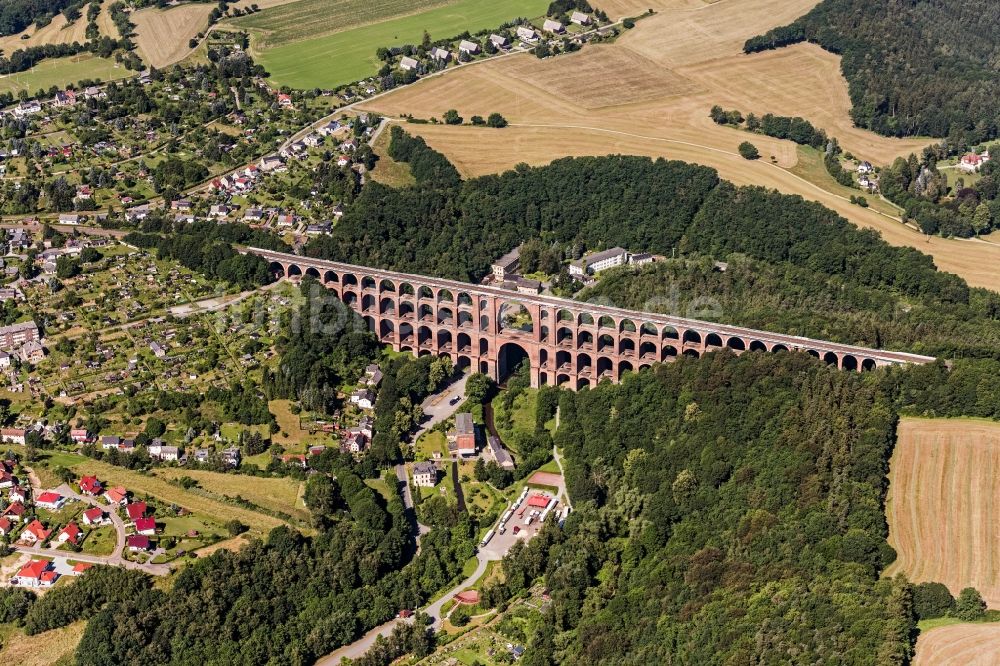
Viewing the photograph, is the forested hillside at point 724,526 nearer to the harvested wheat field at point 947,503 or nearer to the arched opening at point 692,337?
the harvested wheat field at point 947,503

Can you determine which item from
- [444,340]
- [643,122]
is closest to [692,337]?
[444,340]

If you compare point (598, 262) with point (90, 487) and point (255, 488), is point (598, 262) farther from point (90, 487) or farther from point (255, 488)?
point (90, 487)

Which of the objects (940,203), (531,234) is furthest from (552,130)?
(940,203)

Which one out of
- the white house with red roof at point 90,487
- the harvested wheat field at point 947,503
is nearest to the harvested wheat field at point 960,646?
the harvested wheat field at point 947,503

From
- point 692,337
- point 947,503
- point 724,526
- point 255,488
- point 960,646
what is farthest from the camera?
point 692,337

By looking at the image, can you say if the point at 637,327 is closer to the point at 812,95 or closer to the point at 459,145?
the point at 459,145

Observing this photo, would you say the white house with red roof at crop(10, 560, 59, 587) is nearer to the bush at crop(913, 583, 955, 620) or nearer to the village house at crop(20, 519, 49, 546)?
the village house at crop(20, 519, 49, 546)

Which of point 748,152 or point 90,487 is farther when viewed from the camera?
point 748,152

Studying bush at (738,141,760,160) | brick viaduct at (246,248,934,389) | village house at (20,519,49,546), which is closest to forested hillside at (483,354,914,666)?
brick viaduct at (246,248,934,389)
